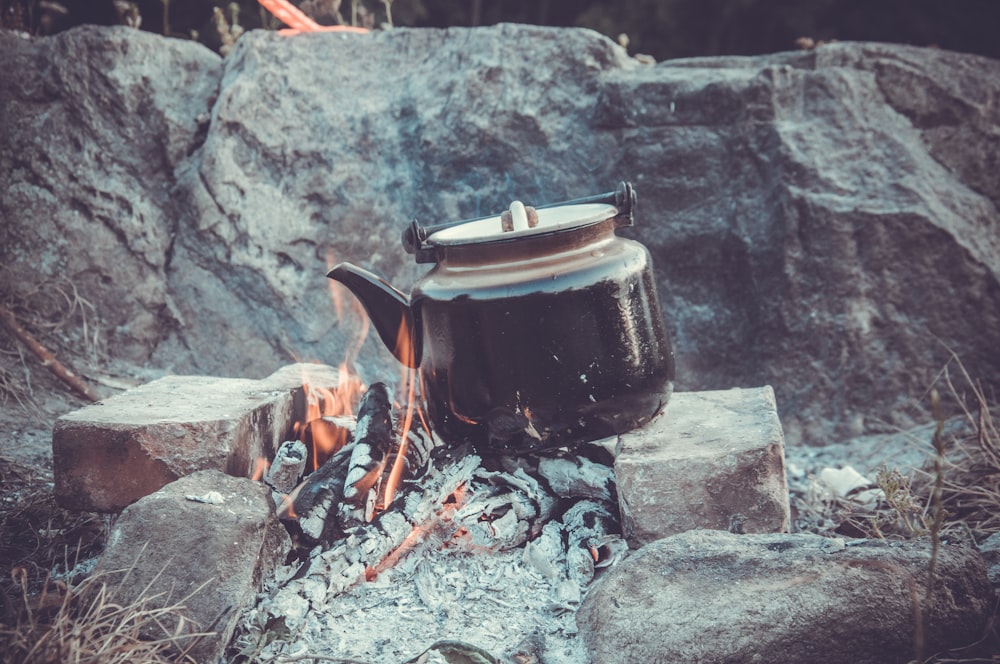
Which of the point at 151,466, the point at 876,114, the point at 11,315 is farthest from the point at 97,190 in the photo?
the point at 876,114

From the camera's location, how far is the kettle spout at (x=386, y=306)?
2318 millimetres

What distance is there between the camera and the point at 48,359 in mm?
3287

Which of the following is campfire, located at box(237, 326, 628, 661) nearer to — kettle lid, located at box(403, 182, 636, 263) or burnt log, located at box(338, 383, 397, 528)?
burnt log, located at box(338, 383, 397, 528)

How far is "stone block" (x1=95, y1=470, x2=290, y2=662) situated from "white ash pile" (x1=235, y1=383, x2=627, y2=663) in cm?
8

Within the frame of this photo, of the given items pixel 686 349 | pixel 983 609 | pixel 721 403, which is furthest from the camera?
pixel 686 349

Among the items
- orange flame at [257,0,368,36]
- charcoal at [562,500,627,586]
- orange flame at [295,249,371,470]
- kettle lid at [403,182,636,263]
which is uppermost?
orange flame at [257,0,368,36]

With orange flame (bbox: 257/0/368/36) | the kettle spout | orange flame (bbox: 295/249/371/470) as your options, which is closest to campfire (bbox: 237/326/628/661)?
orange flame (bbox: 295/249/371/470)

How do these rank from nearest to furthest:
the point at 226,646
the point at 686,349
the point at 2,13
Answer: the point at 226,646 < the point at 686,349 < the point at 2,13

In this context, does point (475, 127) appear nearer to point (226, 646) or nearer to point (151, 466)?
point (151, 466)

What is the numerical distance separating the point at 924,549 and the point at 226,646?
1.51 m

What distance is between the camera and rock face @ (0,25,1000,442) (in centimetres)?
329

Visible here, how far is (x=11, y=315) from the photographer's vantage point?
3344 millimetres

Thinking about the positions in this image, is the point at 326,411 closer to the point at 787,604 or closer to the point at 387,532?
the point at 387,532

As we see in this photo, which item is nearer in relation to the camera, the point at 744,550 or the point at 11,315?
the point at 744,550
